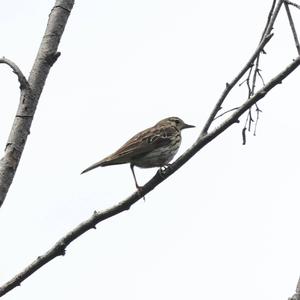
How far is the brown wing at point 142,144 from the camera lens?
10.9m

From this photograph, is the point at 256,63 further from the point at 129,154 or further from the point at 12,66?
the point at 129,154

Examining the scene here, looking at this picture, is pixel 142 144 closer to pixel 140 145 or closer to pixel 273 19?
pixel 140 145

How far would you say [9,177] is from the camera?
5723 mm

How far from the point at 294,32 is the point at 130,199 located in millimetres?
1815

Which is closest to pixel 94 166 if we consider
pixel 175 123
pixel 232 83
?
pixel 175 123

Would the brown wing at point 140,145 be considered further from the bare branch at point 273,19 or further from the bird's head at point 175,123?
the bare branch at point 273,19

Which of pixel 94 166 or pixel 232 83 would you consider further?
pixel 94 166

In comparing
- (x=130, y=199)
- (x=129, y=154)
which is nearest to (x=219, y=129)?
(x=130, y=199)

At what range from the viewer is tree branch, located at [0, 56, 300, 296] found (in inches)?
212

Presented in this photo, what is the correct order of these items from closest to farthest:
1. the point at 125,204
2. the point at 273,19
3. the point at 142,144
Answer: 1. the point at 125,204
2. the point at 273,19
3. the point at 142,144

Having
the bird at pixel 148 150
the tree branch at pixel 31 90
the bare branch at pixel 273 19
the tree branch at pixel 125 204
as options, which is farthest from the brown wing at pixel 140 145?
the bare branch at pixel 273 19

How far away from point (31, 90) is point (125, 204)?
116 centimetres

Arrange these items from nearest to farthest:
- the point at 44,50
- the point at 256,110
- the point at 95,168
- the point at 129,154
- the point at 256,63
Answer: the point at 44,50
the point at 256,63
the point at 256,110
the point at 95,168
the point at 129,154

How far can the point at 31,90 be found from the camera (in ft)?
19.7
